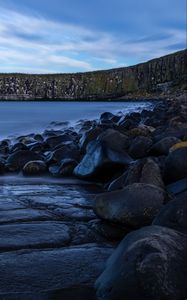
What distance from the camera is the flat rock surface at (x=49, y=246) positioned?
3.77 metres

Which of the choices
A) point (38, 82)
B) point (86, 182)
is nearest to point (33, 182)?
point (86, 182)

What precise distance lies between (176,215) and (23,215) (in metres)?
2.37

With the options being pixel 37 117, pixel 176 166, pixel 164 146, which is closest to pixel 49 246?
pixel 176 166

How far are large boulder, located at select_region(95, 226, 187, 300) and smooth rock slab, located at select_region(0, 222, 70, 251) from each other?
1.35m

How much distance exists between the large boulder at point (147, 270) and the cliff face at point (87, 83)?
167 m

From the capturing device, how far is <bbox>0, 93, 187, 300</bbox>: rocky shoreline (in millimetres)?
3373

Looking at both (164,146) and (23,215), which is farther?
(164,146)

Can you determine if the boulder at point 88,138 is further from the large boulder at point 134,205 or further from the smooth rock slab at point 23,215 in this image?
the large boulder at point 134,205

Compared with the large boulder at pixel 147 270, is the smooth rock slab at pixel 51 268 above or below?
below

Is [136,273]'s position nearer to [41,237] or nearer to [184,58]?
[41,237]

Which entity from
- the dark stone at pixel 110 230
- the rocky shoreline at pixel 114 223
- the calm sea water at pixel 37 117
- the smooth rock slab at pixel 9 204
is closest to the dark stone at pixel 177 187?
the rocky shoreline at pixel 114 223

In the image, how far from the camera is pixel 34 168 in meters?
9.70

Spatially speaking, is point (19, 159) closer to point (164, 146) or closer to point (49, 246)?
point (164, 146)

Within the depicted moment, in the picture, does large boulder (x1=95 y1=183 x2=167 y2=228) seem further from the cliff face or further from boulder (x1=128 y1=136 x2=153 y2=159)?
the cliff face
